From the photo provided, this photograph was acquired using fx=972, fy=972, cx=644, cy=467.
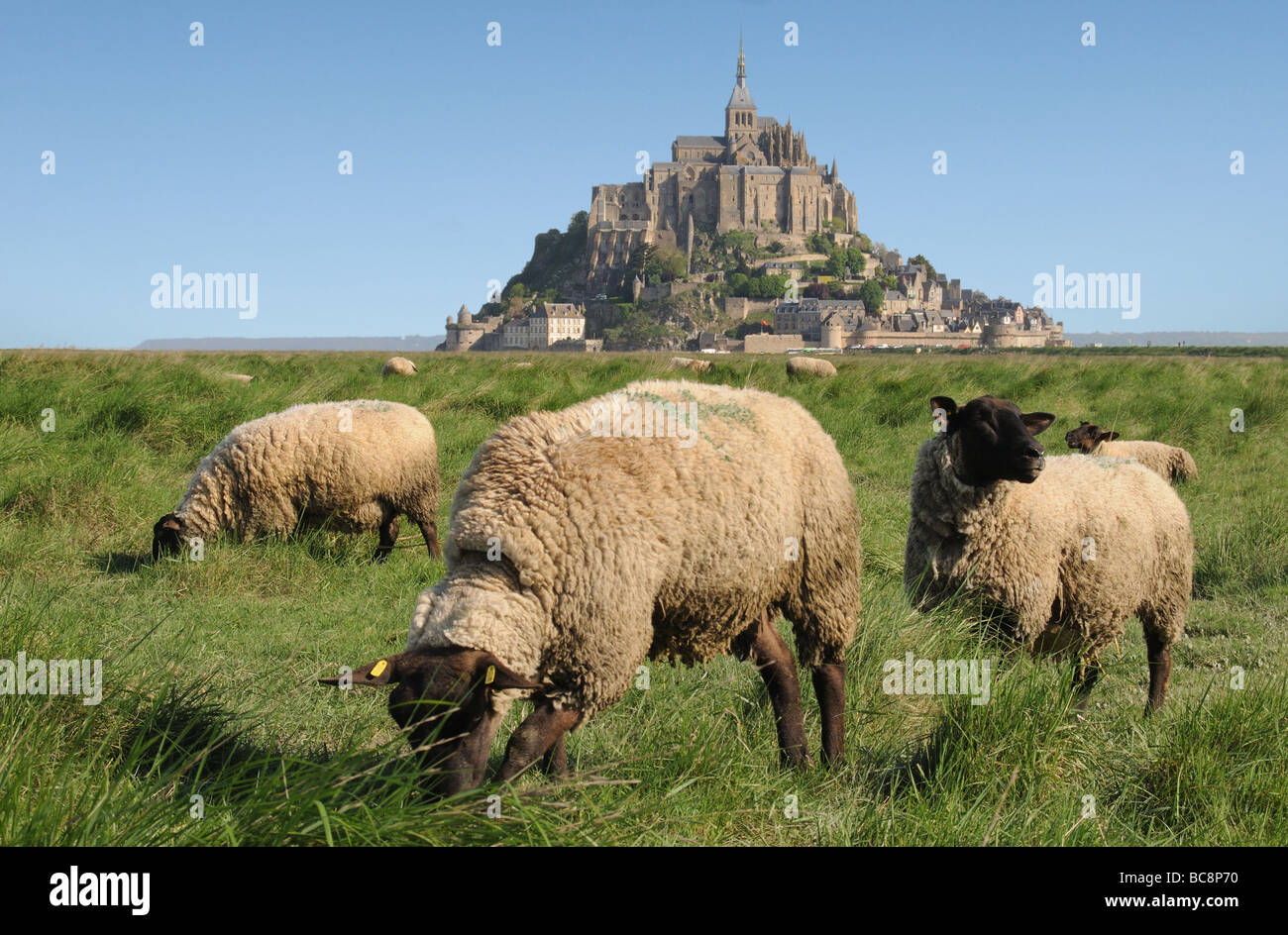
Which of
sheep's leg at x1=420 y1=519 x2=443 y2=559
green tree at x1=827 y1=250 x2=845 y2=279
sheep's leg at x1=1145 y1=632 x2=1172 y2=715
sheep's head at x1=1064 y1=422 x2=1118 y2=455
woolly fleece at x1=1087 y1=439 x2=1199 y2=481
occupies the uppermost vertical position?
green tree at x1=827 y1=250 x2=845 y2=279

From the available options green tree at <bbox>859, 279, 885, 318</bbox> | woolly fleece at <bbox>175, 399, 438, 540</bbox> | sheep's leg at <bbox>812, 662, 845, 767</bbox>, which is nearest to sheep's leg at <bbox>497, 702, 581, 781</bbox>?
sheep's leg at <bbox>812, 662, 845, 767</bbox>

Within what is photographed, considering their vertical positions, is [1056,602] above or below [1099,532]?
below

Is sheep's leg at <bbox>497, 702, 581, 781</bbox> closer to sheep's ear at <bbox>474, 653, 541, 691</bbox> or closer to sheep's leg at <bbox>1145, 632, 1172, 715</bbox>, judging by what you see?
sheep's ear at <bbox>474, 653, 541, 691</bbox>

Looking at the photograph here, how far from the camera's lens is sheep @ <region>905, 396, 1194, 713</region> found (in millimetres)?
4641

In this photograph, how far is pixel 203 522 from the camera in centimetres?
655

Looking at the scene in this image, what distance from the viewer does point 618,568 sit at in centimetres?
290

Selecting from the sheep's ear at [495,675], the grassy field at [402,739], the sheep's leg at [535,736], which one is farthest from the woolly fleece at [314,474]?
the sheep's ear at [495,675]

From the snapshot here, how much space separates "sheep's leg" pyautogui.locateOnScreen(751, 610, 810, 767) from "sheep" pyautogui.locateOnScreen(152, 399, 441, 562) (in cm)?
420

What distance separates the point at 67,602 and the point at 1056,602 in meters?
4.69

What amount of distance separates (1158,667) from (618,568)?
3906 millimetres

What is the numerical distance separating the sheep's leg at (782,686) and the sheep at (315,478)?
420 cm
